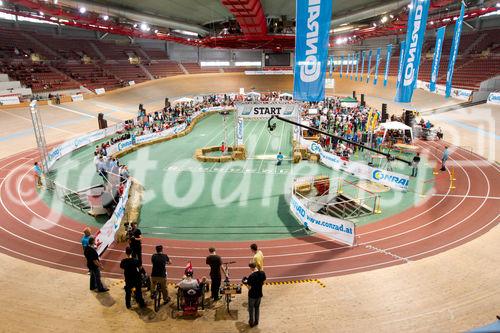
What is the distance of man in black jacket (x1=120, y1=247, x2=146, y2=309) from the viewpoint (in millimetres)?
6465

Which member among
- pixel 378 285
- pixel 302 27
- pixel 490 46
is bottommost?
pixel 378 285

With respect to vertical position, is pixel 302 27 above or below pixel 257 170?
above

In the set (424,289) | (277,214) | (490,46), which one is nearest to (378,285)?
(424,289)

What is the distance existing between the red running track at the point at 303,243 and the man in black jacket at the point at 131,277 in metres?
2.22

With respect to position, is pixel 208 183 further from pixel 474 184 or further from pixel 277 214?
pixel 474 184

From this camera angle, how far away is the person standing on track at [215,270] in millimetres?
6805

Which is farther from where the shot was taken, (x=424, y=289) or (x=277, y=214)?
(x=277, y=214)

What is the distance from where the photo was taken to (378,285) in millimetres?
7734

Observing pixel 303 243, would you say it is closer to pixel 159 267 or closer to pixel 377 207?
pixel 377 207

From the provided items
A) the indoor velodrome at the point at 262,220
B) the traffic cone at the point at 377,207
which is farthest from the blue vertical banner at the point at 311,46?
the traffic cone at the point at 377,207

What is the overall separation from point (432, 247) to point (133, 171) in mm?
15401

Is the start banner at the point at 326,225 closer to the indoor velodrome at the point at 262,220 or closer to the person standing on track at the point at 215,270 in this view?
the indoor velodrome at the point at 262,220

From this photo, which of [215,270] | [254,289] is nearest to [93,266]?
[215,270]

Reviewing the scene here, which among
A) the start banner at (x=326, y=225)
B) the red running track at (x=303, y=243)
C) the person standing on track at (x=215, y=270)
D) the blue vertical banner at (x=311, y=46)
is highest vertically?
the blue vertical banner at (x=311, y=46)
